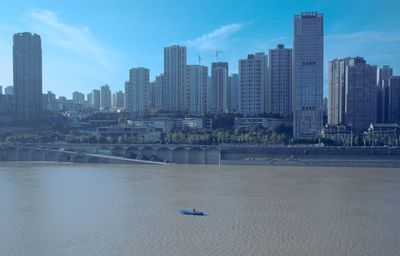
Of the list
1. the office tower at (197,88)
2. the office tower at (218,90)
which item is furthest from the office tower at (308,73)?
the office tower at (218,90)

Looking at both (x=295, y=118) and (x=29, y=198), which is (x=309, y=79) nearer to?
(x=295, y=118)

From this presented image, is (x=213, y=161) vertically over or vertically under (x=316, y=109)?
under

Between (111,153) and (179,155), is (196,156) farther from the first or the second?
(111,153)

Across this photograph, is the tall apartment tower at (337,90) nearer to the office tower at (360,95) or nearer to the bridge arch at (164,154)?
the office tower at (360,95)

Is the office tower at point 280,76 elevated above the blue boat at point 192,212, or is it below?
above

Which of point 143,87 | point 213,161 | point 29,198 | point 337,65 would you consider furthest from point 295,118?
point 29,198

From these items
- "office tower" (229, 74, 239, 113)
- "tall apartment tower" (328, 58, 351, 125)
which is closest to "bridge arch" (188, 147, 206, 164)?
"tall apartment tower" (328, 58, 351, 125)

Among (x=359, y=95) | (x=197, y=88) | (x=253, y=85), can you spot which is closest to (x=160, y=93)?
(x=197, y=88)
